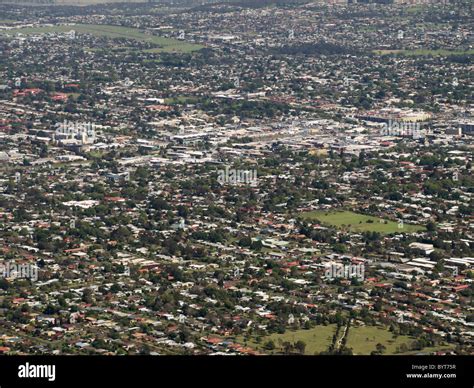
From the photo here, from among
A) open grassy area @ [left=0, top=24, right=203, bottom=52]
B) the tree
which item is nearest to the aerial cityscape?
the tree

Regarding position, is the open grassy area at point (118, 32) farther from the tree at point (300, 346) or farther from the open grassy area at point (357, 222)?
the tree at point (300, 346)

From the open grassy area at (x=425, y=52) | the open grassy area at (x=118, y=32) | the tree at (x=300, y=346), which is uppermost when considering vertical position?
the tree at (x=300, y=346)

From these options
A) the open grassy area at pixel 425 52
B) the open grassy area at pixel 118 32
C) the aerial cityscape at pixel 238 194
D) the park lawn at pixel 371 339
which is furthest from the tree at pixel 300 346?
the open grassy area at pixel 118 32

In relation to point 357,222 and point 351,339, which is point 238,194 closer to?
point 357,222

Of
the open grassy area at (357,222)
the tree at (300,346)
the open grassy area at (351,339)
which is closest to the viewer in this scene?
the tree at (300,346)

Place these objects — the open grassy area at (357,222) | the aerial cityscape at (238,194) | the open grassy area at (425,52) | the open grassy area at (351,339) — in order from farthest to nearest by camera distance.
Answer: the open grassy area at (425,52) < the open grassy area at (357,222) < the aerial cityscape at (238,194) < the open grassy area at (351,339)

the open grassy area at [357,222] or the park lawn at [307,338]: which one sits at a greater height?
the park lawn at [307,338]

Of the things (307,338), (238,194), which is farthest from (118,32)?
(307,338)
